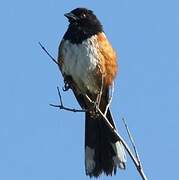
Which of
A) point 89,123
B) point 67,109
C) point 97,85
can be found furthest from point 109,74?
point 67,109

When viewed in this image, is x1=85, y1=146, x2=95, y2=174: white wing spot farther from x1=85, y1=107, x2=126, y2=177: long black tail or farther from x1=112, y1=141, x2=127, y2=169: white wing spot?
x1=112, y1=141, x2=127, y2=169: white wing spot

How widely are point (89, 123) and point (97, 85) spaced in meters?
0.40

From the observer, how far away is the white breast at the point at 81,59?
5793 millimetres

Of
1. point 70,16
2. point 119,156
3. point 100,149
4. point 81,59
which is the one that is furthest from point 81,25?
point 119,156

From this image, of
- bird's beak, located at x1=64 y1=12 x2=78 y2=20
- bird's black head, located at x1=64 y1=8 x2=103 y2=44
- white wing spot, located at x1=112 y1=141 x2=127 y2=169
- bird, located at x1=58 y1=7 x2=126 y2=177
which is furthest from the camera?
bird's beak, located at x1=64 y1=12 x2=78 y2=20

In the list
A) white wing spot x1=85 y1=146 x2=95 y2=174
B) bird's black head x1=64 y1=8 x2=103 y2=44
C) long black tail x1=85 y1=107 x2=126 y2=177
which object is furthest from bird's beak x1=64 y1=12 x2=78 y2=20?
white wing spot x1=85 y1=146 x2=95 y2=174

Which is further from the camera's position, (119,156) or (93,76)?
(93,76)

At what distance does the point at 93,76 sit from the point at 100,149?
66 cm

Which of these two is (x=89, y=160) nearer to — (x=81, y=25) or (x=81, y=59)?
(x=81, y=59)

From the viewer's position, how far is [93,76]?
19.4 feet

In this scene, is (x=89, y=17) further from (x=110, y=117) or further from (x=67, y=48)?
(x=110, y=117)

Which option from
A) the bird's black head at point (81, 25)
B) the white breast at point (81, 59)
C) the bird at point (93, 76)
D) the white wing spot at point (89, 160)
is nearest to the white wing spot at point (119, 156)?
the bird at point (93, 76)

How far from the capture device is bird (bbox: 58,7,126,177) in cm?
579

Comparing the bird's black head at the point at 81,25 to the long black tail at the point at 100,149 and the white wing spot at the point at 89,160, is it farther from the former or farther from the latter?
the white wing spot at the point at 89,160
